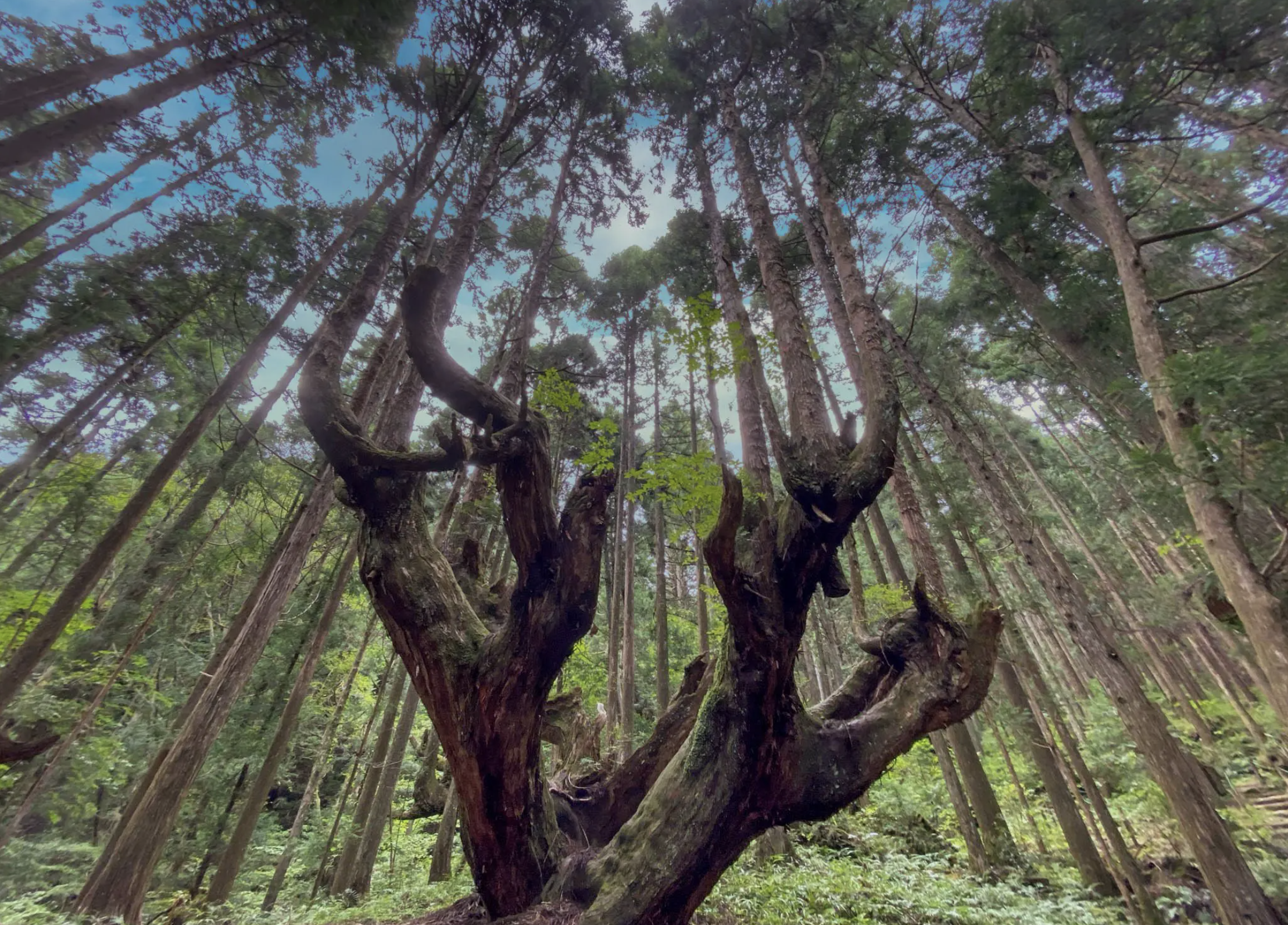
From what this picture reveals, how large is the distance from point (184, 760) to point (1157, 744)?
10.8 m

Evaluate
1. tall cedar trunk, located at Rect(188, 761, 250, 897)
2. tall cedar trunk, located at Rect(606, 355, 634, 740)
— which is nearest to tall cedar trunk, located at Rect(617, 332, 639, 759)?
tall cedar trunk, located at Rect(606, 355, 634, 740)

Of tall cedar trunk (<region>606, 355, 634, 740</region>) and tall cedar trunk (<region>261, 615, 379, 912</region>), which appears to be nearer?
tall cedar trunk (<region>261, 615, 379, 912</region>)

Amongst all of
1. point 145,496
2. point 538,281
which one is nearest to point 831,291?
point 538,281

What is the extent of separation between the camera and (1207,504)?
4.26 m

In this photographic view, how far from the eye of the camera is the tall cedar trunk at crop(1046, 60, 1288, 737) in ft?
12.7

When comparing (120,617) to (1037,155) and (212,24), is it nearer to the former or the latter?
(212,24)

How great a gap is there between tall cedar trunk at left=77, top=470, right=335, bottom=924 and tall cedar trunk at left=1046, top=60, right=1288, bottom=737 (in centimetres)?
984

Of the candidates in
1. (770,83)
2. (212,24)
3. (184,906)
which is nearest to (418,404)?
(212,24)

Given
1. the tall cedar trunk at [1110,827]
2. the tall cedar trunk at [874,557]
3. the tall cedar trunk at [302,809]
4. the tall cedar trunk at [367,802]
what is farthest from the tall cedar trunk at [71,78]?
the tall cedar trunk at [1110,827]

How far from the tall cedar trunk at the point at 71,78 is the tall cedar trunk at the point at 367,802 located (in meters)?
10.8

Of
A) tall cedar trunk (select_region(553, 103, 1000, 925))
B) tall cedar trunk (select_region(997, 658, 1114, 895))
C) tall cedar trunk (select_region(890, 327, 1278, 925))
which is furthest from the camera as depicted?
tall cedar trunk (select_region(997, 658, 1114, 895))

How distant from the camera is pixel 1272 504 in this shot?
365 cm

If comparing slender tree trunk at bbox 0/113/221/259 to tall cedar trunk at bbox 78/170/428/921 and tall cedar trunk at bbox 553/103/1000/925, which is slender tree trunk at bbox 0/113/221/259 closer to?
tall cedar trunk at bbox 78/170/428/921

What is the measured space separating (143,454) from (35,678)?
8328 mm
